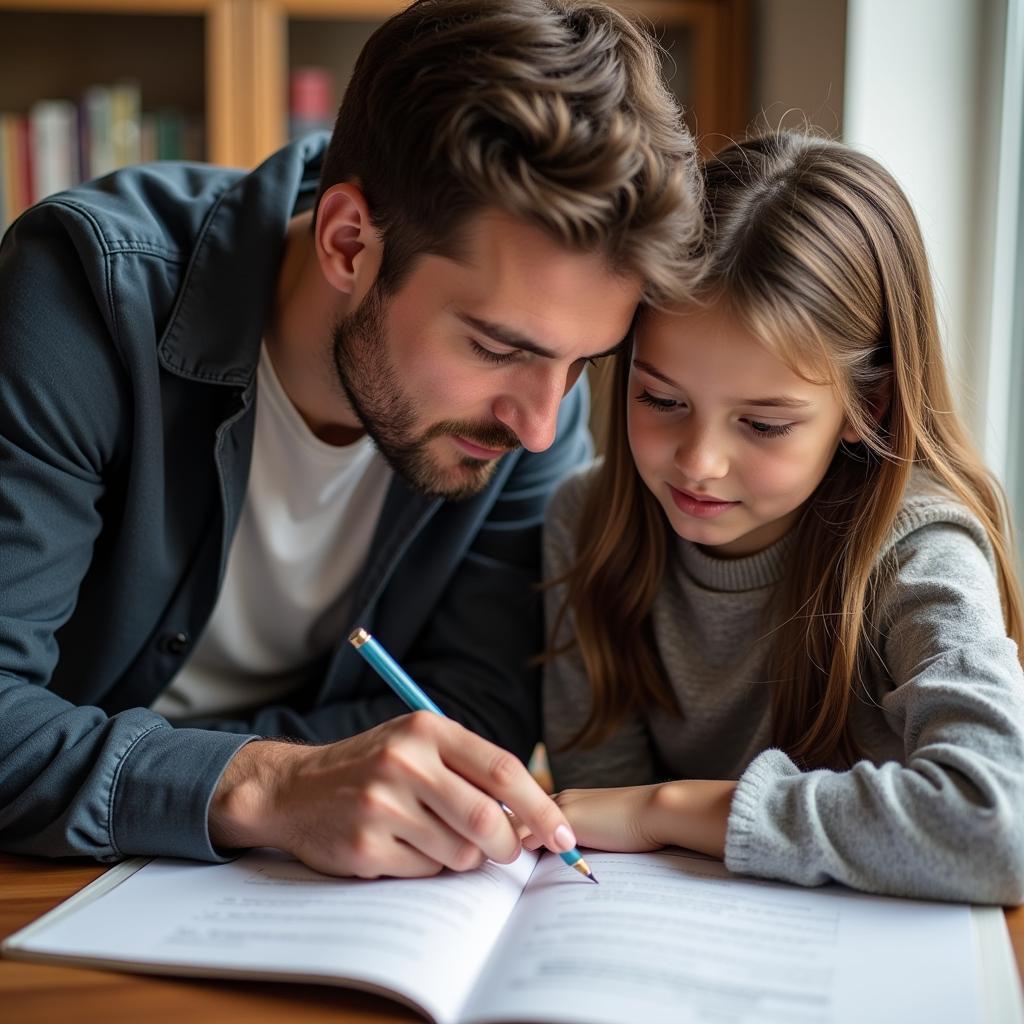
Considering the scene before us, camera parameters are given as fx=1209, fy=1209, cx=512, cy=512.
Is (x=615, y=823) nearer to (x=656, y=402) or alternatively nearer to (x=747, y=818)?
(x=747, y=818)

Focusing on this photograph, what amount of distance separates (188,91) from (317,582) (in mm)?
1429

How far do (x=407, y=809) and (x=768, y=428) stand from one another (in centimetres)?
48

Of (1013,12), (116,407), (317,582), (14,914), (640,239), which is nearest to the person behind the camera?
(14,914)

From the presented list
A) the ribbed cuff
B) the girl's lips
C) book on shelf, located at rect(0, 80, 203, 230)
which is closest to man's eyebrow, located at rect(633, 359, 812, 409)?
the girl's lips

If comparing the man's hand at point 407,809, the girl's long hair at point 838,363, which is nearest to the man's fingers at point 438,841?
the man's hand at point 407,809

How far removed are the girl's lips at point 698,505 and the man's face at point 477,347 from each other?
14 centimetres

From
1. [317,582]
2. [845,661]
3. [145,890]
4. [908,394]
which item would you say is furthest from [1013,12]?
[145,890]

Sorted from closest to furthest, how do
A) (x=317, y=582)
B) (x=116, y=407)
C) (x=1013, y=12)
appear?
(x=116, y=407)
(x=317, y=582)
(x=1013, y=12)

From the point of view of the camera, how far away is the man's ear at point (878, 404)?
3.74 ft

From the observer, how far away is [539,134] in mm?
1012

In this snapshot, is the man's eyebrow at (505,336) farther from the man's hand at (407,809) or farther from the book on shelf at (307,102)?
the book on shelf at (307,102)

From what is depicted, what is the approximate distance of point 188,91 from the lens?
8.03ft

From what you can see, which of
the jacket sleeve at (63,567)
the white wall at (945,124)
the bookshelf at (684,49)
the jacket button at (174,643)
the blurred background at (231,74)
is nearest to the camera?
the jacket sleeve at (63,567)

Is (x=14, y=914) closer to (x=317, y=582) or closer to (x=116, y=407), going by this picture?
(x=116, y=407)
